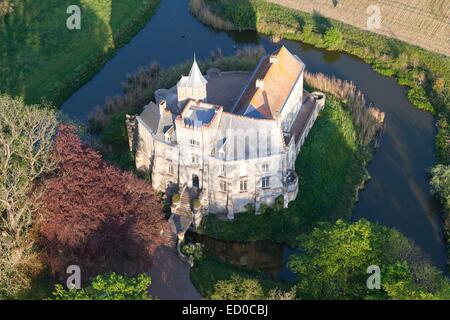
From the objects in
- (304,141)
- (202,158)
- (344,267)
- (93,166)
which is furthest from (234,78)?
(344,267)

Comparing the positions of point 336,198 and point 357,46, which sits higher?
point 357,46

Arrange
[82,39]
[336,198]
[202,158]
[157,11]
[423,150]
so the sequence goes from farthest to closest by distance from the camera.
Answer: [157,11] → [82,39] → [423,150] → [336,198] → [202,158]

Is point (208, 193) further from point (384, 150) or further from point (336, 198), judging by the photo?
point (384, 150)

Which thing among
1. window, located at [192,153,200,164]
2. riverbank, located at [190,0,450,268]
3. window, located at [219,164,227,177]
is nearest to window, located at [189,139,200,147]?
window, located at [192,153,200,164]

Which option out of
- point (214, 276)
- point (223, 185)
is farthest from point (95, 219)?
point (223, 185)

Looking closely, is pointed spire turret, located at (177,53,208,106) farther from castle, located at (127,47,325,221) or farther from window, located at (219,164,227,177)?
window, located at (219,164,227,177)

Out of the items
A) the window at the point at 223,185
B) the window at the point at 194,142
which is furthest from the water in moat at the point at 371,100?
the window at the point at 194,142
